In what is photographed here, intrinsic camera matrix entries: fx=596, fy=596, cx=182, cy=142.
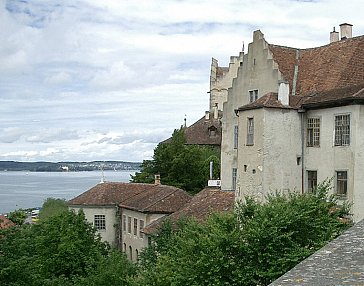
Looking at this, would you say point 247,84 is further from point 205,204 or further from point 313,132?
point 205,204

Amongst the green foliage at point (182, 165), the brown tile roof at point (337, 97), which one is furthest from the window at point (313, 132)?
the green foliage at point (182, 165)

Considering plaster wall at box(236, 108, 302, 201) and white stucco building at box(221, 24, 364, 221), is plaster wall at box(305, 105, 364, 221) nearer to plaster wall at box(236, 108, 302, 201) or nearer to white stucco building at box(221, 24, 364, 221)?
white stucco building at box(221, 24, 364, 221)

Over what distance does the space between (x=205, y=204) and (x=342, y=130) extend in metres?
12.6

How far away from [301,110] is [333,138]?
7.85 ft

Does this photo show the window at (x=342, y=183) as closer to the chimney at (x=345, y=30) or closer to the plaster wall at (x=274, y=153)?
the plaster wall at (x=274, y=153)

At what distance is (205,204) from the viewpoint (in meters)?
35.9

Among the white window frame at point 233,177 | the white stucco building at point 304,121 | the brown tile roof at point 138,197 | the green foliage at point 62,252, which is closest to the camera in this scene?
the white stucco building at point 304,121

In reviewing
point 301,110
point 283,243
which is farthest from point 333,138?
point 283,243

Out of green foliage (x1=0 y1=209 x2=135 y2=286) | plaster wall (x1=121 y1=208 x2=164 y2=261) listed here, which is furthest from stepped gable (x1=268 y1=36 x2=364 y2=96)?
plaster wall (x1=121 y1=208 x2=164 y2=261)

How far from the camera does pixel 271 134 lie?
90.0 feet

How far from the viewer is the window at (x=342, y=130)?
2514 centimetres

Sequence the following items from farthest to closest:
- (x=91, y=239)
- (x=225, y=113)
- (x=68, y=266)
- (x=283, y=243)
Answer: (x=91, y=239) < (x=68, y=266) < (x=225, y=113) < (x=283, y=243)

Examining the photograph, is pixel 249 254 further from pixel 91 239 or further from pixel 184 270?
pixel 91 239

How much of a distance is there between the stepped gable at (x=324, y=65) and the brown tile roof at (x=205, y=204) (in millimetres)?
8166
